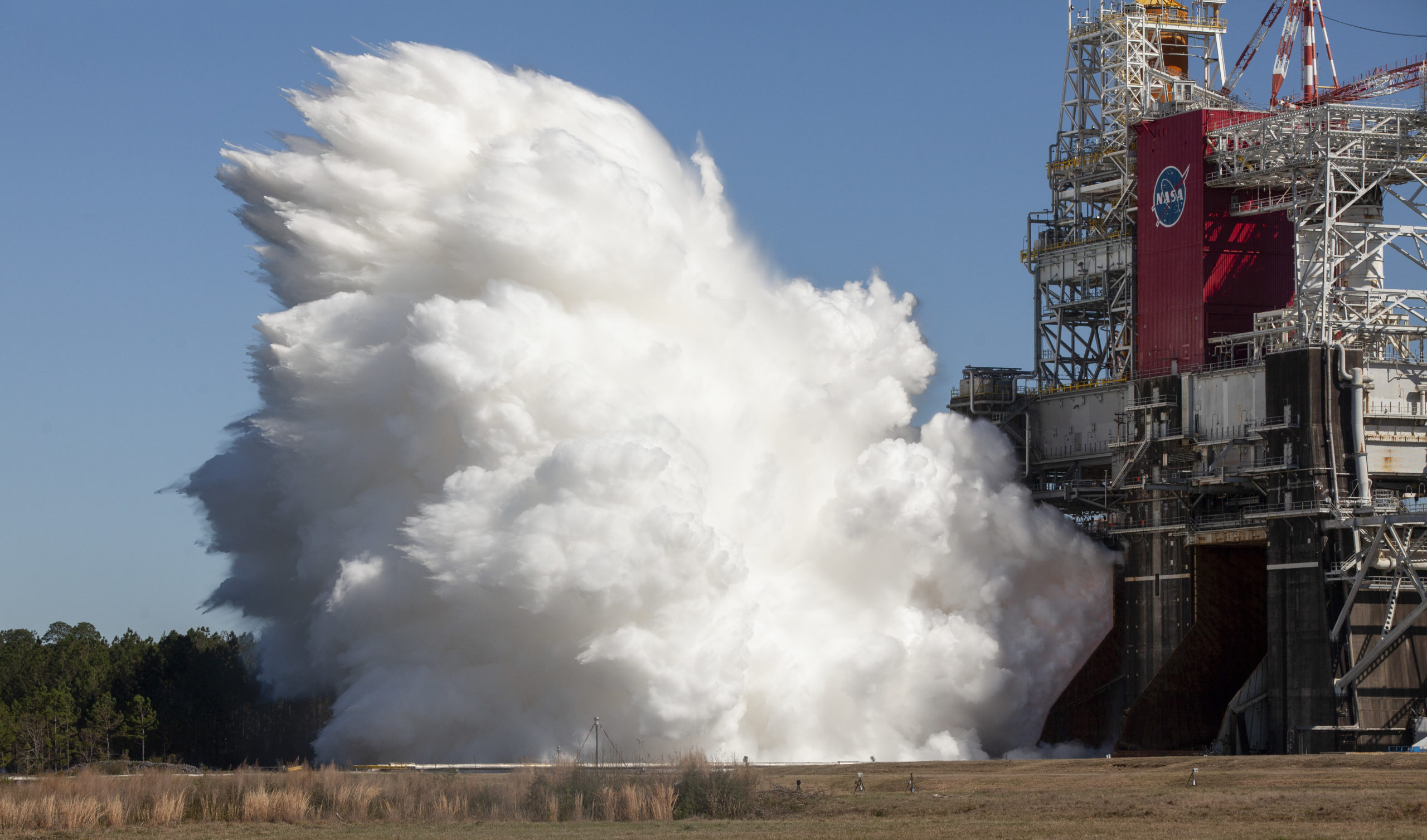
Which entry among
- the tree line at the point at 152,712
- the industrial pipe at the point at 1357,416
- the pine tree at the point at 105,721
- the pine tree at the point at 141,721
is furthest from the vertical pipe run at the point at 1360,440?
the pine tree at the point at 105,721

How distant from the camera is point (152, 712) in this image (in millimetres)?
104062

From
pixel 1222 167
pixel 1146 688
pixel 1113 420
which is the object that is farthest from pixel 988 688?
pixel 1222 167

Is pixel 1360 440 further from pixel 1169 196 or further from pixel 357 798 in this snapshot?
pixel 357 798

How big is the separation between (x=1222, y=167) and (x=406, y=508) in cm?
3991

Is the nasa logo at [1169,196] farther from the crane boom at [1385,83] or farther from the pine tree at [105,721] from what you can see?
the pine tree at [105,721]

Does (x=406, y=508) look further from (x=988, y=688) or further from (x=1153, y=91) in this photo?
(x=1153, y=91)

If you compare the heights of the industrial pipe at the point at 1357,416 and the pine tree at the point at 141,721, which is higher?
the industrial pipe at the point at 1357,416

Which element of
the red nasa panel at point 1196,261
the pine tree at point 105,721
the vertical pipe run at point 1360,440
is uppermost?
the red nasa panel at point 1196,261

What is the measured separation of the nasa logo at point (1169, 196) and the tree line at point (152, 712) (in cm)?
4953

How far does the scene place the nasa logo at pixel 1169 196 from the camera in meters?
84.8

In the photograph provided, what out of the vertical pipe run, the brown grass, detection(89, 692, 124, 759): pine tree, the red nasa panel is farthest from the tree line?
the vertical pipe run

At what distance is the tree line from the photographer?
102375 millimetres

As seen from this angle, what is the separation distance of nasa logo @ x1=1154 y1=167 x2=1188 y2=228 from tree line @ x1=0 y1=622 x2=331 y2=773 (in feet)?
163

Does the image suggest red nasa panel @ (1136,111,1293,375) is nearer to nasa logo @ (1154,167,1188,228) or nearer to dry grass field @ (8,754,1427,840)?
nasa logo @ (1154,167,1188,228)
